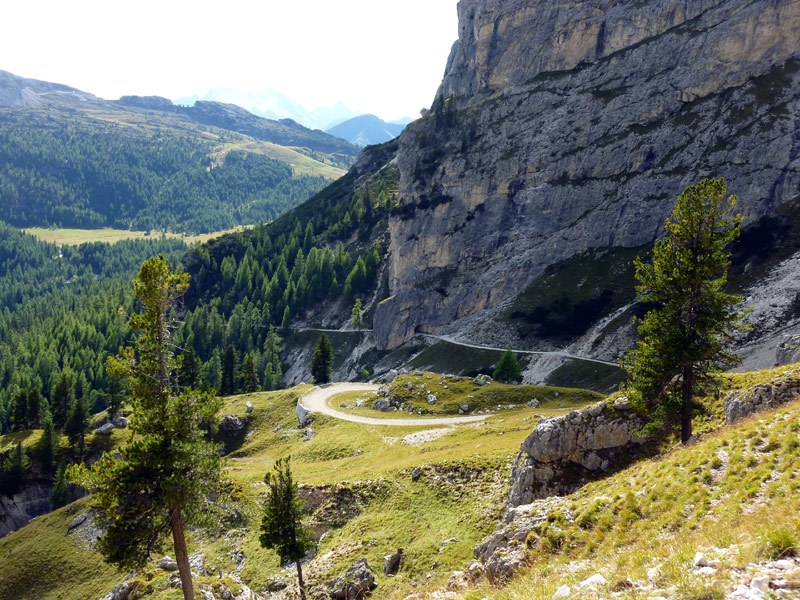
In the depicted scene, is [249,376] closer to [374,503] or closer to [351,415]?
[351,415]

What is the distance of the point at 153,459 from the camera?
2242cm

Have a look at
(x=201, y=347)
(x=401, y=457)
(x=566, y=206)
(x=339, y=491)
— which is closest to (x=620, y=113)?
(x=566, y=206)

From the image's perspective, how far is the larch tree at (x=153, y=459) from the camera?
72.9ft

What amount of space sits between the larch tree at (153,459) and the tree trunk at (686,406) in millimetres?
27097

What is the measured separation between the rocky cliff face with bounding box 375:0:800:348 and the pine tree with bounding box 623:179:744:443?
97.7 meters

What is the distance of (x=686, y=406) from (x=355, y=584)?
75.5 feet

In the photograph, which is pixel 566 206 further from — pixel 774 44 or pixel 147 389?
pixel 147 389

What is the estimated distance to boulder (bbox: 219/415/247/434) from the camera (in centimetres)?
8006

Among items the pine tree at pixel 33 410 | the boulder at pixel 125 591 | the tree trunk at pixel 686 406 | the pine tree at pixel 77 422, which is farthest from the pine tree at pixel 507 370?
the pine tree at pixel 33 410

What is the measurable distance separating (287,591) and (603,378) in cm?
7712

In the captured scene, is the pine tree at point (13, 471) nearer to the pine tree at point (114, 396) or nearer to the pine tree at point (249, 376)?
the pine tree at point (114, 396)

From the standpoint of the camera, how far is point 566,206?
130375mm

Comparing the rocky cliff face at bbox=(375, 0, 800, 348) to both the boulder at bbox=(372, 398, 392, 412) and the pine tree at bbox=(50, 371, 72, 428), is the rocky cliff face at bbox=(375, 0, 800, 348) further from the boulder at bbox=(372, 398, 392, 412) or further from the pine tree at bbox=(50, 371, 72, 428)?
the pine tree at bbox=(50, 371, 72, 428)

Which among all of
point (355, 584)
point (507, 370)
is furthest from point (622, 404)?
point (507, 370)
